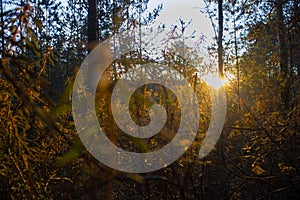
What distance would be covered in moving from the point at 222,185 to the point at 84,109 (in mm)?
2752

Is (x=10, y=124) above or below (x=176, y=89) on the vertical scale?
below

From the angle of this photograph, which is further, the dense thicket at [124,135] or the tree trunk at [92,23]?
the tree trunk at [92,23]

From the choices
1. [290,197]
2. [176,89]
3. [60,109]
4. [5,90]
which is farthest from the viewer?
[290,197]

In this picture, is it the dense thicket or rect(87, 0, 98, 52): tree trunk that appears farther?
rect(87, 0, 98, 52): tree trunk

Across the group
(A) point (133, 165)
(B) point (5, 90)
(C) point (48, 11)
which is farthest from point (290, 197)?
(C) point (48, 11)

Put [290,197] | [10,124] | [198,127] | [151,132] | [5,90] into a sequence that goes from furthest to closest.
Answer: [290,197]
[198,127]
[151,132]
[5,90]
[10,124]

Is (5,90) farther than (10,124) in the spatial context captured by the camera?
Yes

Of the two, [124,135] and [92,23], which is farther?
[92,23]

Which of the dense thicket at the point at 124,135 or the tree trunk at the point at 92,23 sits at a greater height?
the tree trunk at the point at 92,23

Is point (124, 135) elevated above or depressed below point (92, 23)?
below

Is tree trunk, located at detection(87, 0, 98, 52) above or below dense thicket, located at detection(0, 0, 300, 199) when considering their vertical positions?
above

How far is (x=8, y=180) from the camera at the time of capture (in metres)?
1.90

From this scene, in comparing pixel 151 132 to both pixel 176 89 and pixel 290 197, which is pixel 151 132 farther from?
pixel 290 197

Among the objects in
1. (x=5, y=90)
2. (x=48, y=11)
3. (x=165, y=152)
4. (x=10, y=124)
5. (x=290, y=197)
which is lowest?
(x=290, y=197)
